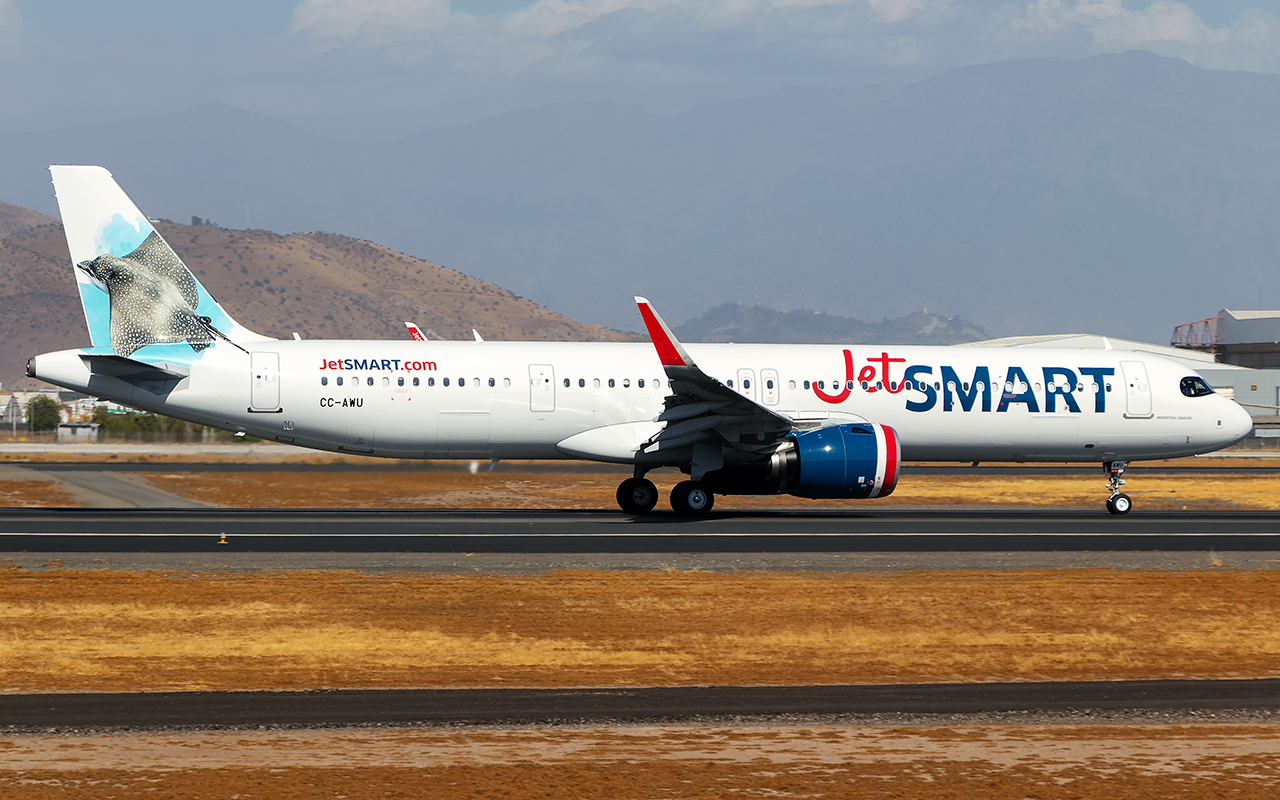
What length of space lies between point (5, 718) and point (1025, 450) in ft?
84.9

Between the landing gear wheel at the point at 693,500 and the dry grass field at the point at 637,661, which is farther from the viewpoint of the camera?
the landing gear wheel at the point at 693,500

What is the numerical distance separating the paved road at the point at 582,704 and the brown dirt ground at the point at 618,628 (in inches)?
17.8

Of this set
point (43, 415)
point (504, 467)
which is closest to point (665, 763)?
point (504, 467)

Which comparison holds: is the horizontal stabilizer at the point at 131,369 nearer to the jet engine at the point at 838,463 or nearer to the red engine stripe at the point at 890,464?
the jet engine at the point at 838,463

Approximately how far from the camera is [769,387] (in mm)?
31062

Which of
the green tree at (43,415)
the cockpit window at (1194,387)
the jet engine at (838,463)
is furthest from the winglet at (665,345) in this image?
the green tree at (43,415)

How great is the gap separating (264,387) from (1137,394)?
70.9ft

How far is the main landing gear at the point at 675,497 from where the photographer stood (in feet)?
96.7

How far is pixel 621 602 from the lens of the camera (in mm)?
17875

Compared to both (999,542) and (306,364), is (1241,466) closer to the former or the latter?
(999,542)

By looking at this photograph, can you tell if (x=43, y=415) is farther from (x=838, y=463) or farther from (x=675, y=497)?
(x=838, y=463)

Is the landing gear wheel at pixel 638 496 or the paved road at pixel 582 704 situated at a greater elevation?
the landing gear wheel at pixel 638 496

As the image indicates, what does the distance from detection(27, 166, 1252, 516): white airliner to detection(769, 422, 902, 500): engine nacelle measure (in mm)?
33

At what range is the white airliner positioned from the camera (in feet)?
92.6
